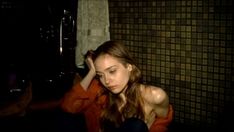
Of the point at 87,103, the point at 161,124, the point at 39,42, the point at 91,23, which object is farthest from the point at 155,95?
the point at 39,42

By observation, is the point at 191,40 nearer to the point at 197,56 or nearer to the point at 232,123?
the point at 197,56

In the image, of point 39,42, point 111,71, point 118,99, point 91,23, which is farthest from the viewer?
point 39,42

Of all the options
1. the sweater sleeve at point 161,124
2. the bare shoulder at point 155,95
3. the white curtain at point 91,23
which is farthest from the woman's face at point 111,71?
the white curtain at point 91,23

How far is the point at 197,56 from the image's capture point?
3.22m

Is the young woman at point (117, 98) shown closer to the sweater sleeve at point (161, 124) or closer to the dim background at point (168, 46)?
the sweater sleeve at point (161, 124)

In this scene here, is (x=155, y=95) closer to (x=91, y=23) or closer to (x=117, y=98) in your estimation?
(x=117, y=98)

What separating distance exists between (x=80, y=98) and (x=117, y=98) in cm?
40

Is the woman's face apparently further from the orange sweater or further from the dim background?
the dim background

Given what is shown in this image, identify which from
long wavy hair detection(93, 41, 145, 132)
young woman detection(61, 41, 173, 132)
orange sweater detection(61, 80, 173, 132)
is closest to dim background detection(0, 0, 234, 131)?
young woman detection(61, 41, 173, 132)

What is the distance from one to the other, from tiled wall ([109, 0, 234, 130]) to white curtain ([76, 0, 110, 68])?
0.18 metres

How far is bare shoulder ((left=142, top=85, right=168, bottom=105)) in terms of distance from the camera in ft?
9.10

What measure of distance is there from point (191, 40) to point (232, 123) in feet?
3.18

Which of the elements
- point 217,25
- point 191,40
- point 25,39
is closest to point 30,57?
point 25,39

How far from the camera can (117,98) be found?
3020 mm
